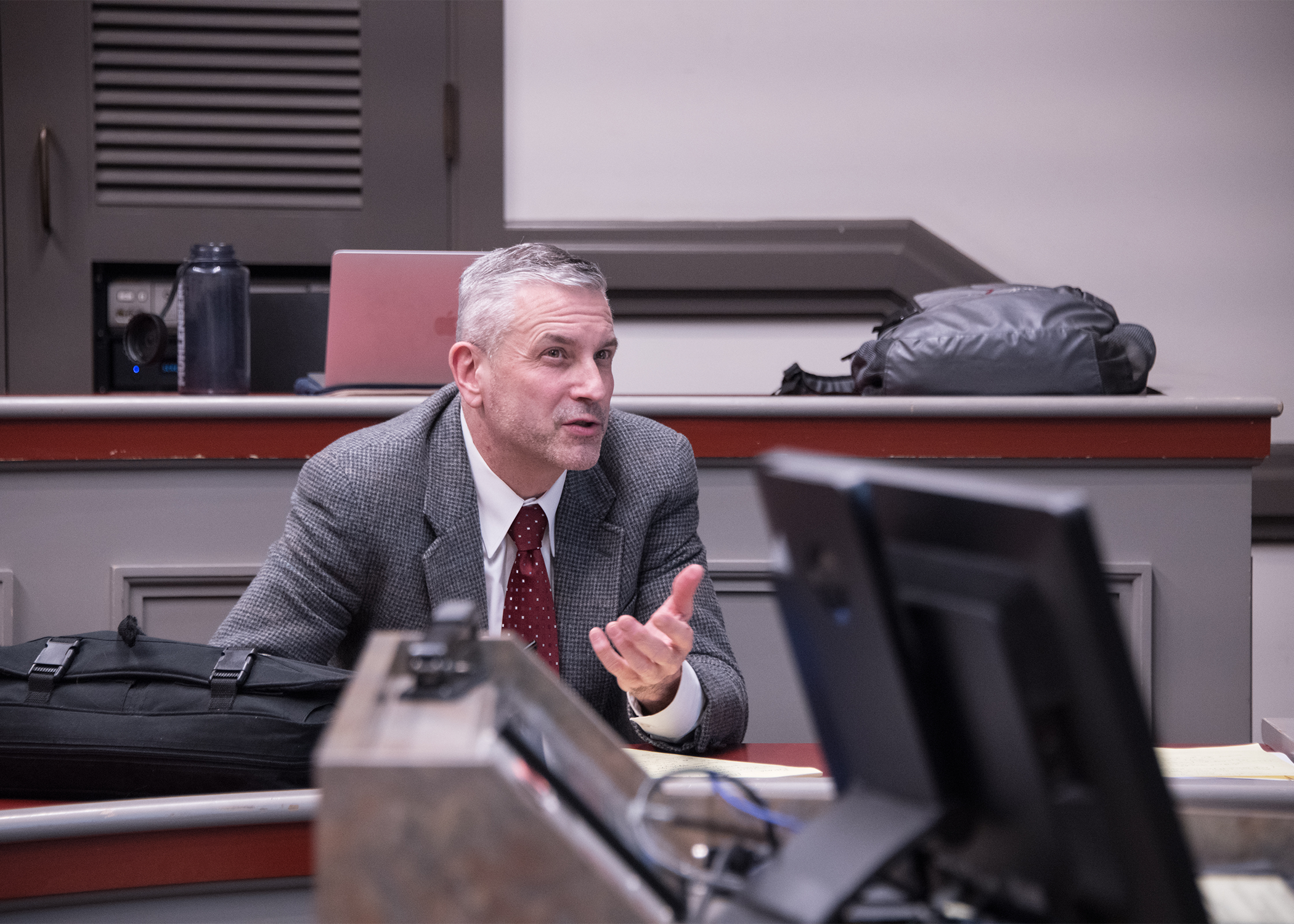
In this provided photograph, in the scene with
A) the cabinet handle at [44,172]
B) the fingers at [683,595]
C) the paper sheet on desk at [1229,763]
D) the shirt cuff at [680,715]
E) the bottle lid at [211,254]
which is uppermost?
the cabinet handle at [44,172]

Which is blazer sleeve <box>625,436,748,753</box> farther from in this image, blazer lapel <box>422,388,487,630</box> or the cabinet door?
the cabinet door

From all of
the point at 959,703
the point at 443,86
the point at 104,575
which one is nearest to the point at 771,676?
the point at 104,575

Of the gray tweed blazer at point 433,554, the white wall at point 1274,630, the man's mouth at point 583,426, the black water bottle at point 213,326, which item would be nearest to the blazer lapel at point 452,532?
the gray tweed blazer at point 433,554

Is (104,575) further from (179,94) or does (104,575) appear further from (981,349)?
(179,94)

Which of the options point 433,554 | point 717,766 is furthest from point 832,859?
point 433,554

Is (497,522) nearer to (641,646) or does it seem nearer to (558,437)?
(558,437)

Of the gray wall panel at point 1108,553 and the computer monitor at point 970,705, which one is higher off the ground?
the computer monitor at point 970,705

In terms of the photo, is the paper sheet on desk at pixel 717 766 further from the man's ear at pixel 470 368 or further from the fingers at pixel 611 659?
the man's ear at pixel 470 368

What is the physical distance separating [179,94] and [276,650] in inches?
85.1

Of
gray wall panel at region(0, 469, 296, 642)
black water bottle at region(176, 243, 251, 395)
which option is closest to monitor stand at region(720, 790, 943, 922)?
gray wall panel at region(0, 469, 296, 642)

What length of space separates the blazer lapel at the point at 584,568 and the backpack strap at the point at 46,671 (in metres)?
0.57

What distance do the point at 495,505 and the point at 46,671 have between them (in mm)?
582

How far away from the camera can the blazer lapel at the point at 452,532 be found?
1.44m

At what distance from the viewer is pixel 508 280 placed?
1.53 meters
